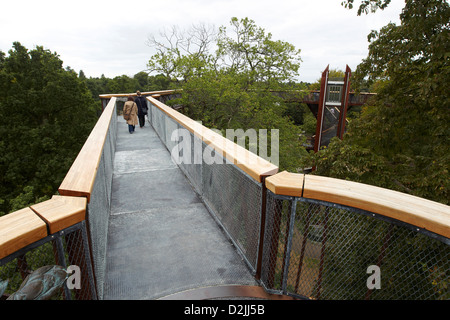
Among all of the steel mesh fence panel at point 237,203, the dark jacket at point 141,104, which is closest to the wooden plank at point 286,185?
the steel mesh fence panel at point 237,203

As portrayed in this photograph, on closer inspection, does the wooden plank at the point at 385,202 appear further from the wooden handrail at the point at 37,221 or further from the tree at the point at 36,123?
the tree at the point at 36,123

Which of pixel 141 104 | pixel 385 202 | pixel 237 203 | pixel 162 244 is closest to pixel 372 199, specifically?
pixel 385 202

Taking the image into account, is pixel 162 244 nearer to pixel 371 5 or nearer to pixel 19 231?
pixel 19 231

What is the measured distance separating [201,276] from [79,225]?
160 cm

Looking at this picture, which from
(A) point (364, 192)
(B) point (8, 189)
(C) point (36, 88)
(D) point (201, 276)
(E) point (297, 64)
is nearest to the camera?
(A) point (364, 192)

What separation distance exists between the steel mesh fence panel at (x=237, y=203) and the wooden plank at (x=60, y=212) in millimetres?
1642

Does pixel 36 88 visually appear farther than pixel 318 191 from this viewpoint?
Yes

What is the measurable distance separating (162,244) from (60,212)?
1997 millimetres

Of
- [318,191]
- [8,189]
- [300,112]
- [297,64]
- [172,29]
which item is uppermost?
[172,29]

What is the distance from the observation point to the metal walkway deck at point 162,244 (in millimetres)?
3090

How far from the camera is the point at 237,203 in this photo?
358 centimetres
